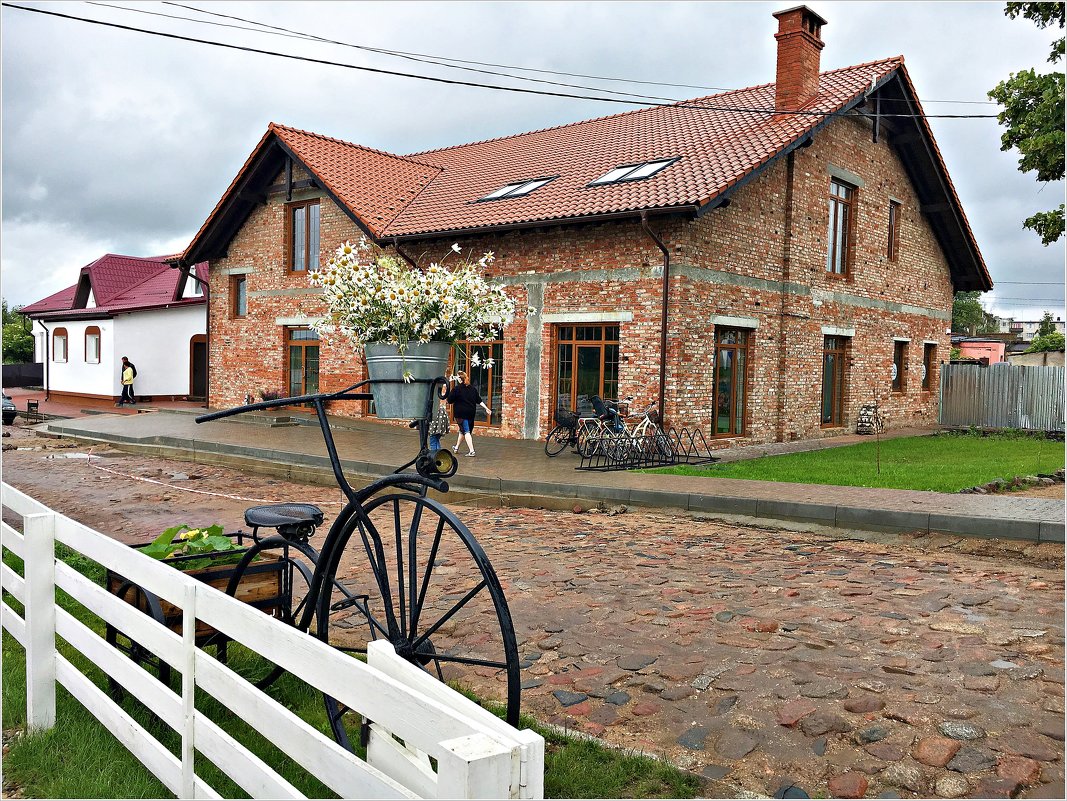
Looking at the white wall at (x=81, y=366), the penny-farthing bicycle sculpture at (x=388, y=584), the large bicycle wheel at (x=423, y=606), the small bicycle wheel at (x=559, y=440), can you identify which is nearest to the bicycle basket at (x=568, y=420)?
the small bicycle wheel at (x=559, y=440)

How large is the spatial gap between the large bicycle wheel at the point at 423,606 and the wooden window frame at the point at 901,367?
1678 centimetres

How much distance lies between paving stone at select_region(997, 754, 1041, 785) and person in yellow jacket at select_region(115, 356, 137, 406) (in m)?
29.0

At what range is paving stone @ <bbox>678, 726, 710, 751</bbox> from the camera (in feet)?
12.2

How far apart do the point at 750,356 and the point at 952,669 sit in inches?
498

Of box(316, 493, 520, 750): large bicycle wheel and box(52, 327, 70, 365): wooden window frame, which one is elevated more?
box(52, 327, 70, 365): wooden window frame

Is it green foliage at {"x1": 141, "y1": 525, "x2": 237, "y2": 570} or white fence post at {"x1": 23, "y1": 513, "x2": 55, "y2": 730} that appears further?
green foliage at {"x1": 141, "y1": 525, "x2": 237, "y2": 570}

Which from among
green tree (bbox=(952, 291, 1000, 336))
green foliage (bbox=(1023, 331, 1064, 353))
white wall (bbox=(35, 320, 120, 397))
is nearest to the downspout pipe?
white wall (bbox=(35, 320, 120, 397))

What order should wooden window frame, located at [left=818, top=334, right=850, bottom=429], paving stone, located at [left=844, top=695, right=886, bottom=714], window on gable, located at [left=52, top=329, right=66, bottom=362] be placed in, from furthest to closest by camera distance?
window on gable, located at [left=52, top=329, right=66, bottom=362] < wooden window frame, located at [left=818, top=334, right=850, bottom=429] < paving stone, located at [left=844, top=695, right=886, bottom=714]

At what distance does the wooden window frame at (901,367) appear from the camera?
22406 millimetres

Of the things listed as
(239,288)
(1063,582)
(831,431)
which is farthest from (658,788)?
(239,288)

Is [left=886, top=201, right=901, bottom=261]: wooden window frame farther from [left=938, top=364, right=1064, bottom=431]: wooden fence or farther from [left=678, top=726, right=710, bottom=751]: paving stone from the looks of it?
[left=678, top=726, right=710, bottom=751]: paving stone

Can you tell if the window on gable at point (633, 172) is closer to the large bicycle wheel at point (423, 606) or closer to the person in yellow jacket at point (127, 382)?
the large bicycle wheel at point (423, 606)

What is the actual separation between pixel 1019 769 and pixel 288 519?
10.9 ft

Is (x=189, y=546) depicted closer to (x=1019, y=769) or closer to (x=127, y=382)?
(x=1019, y=769)
